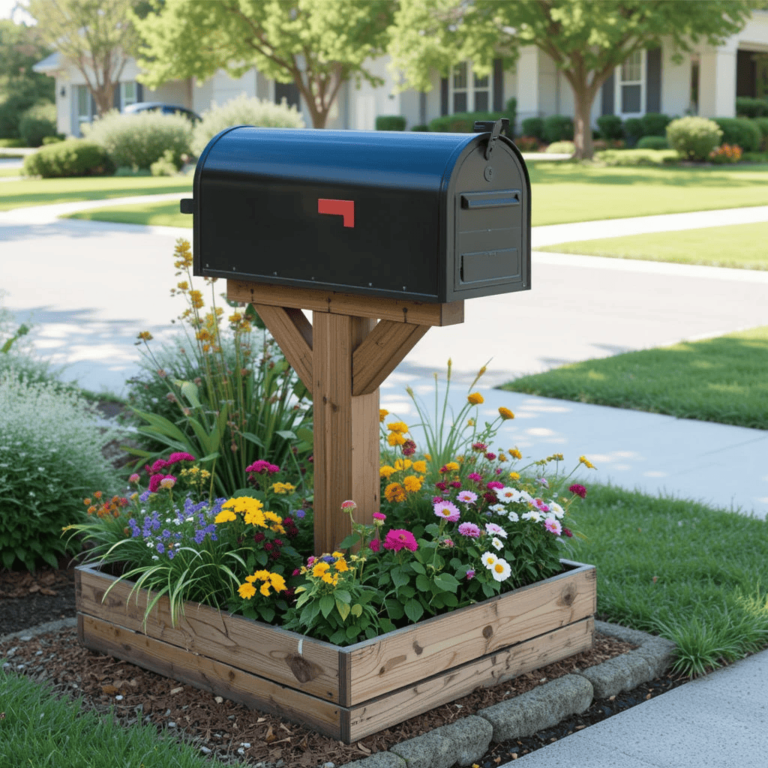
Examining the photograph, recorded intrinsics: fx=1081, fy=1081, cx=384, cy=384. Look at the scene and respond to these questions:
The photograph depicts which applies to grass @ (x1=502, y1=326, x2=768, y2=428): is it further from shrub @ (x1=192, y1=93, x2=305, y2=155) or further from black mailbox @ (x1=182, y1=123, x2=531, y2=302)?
shrub @ (x1=192, y1=93, x2=305, y2=155)

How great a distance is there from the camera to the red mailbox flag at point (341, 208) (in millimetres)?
3102

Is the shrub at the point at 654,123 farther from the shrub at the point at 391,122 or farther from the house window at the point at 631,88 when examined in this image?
the shrub at the point at 391,122

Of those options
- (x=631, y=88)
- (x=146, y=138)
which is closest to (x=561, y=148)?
(x=631, y=88)

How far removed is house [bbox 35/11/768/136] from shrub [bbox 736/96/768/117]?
0.73 metres

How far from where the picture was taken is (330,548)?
11.2 ft

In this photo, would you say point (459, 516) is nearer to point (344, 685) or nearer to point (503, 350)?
point (344, 685)

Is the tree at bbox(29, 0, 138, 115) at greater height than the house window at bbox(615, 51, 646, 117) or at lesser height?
greater

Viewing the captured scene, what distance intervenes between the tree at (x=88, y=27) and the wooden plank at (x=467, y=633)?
46336 mm

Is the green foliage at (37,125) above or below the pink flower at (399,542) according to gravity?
above

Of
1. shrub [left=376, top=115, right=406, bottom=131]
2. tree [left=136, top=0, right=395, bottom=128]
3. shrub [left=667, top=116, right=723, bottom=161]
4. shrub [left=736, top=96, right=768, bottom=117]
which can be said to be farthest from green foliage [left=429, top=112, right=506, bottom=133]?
shrub [left=667, top=116, right=723, bottom=161]

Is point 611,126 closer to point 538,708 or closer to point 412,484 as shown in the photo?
point 412,484

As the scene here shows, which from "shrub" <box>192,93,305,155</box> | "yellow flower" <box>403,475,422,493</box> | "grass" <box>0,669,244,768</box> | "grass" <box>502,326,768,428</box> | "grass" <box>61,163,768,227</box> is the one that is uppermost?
"shrub" <box>192,93,305,155</box>

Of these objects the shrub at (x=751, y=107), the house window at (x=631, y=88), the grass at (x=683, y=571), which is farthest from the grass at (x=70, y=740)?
the shrub at (x=751, y=107)

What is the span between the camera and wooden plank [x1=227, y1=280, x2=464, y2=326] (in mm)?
3067
